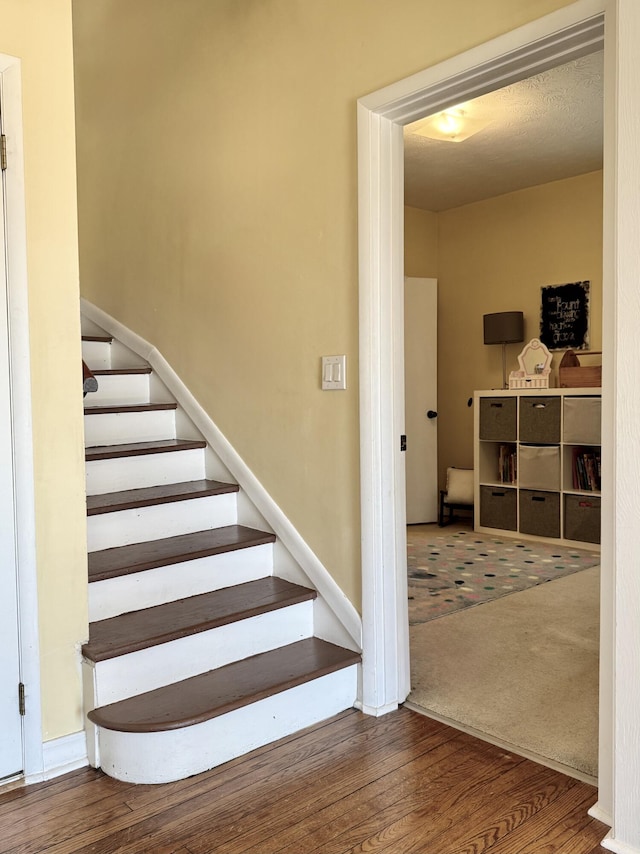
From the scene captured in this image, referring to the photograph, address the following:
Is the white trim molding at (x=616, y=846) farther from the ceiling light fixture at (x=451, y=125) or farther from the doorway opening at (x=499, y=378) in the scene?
the ceiling light fixture at (x=451, y=125)

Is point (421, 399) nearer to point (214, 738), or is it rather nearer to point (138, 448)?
point (138, 448)

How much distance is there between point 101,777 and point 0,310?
1.37m

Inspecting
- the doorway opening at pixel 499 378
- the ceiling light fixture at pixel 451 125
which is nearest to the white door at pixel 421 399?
the doorway opening at pixel 499 378

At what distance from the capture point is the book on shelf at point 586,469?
485 centimetres

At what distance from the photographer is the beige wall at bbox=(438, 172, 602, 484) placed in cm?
521

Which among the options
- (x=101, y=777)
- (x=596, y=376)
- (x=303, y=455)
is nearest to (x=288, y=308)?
(x=303, y=455)

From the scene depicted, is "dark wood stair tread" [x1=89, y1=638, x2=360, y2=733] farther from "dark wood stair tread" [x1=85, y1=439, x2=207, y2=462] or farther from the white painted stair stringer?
"dark wood stair tread" [x1=85, y1=439, x2=207, y2=462]

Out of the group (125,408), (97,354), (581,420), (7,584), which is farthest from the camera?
(581,420)

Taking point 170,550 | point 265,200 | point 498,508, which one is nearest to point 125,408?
point 170,550

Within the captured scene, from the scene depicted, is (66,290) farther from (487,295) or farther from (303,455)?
(487,295)

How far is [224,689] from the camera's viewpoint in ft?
7.16

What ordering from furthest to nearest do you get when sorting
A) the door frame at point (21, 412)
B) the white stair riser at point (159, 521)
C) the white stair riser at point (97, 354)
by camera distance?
the white stair riser at point (97, 354) < the white stair riser at point (159, 521) < the door frame at point (21, 412)

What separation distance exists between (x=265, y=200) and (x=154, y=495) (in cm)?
126

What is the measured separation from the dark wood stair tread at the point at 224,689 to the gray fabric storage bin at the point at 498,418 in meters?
3.16
